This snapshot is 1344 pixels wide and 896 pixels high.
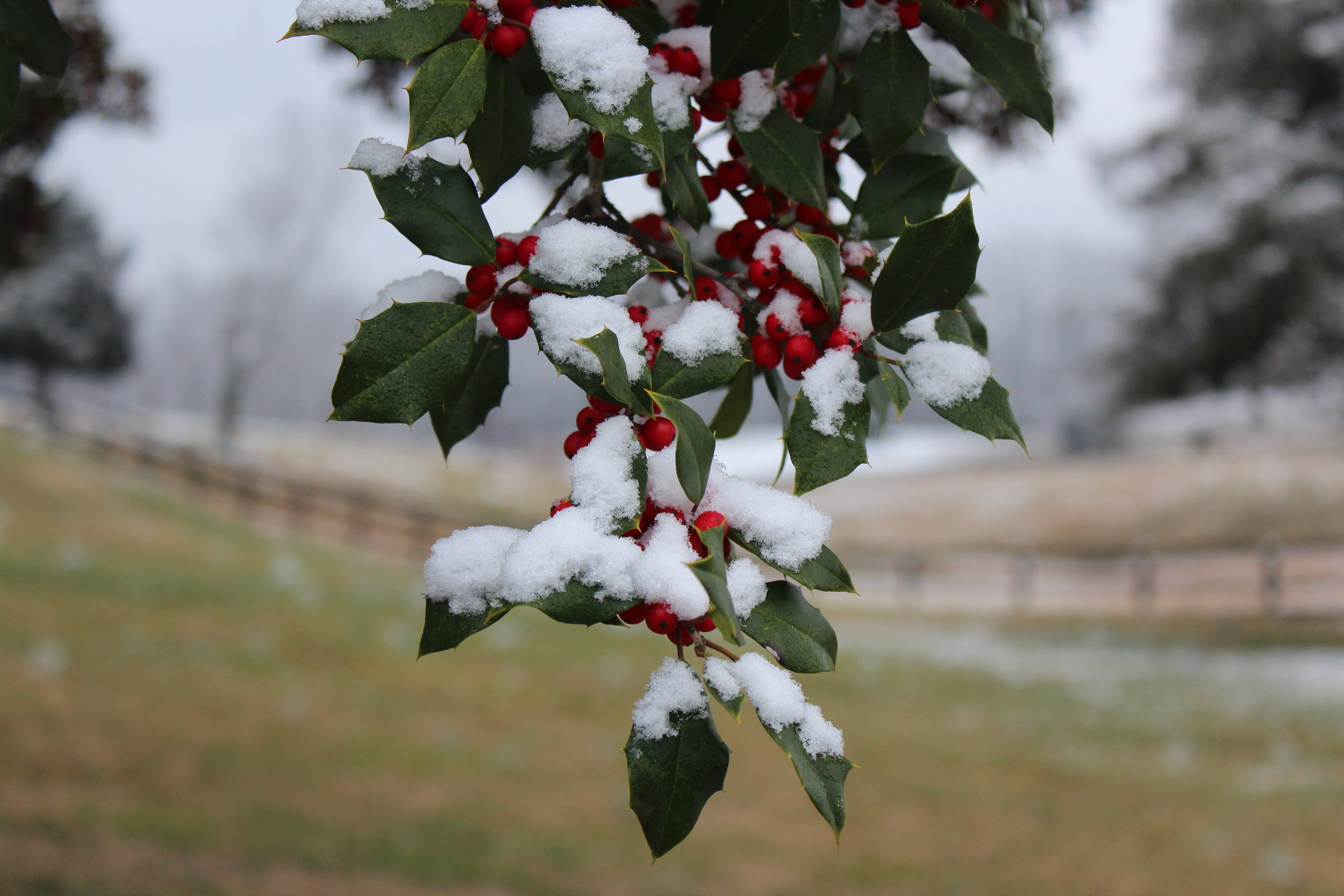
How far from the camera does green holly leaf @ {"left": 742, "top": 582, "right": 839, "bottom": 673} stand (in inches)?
27.0

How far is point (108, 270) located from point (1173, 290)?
19368 mm

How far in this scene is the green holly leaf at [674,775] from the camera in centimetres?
66

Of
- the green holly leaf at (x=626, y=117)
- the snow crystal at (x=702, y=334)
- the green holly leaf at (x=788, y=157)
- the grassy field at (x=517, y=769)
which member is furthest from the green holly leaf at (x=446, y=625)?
the grassy field at (x=517, y=769)

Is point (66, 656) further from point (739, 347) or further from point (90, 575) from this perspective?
point (739, 347)

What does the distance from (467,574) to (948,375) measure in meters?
0.38

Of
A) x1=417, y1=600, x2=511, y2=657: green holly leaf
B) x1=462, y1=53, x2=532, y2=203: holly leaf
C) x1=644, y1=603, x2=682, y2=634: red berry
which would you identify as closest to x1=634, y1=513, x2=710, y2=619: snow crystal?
x1=644, y1=603, x2=682, y2=634: red berry

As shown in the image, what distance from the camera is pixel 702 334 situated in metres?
0.73

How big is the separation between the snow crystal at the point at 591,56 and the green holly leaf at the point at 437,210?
0.40 feet

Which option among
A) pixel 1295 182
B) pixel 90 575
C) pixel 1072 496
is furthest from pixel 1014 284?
pixel 90 575

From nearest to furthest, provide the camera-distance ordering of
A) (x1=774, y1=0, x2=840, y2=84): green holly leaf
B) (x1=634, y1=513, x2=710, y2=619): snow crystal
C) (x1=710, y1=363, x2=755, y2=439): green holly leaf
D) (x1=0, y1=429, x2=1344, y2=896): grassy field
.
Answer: (x1=634, y1=513, x2=710, y2=619): snow crystal
(x1=774, y1=0, x2=840, y2=84): green holly leaf
(x1=710, y1=363, x2=755, y2=439): green holly leaf
(x1=0, y1=429, x2=1344, y2=896): grassy field

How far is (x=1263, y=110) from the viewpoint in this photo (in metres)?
10.8

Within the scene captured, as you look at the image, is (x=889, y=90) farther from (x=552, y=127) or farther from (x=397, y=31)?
(x=397, y=31)

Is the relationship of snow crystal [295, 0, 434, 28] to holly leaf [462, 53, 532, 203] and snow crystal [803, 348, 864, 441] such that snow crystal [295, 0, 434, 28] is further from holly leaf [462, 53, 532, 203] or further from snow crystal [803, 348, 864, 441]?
snow crystal [803, 348, 864, 441]

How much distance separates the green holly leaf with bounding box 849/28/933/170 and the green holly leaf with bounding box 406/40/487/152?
14.1 inches
